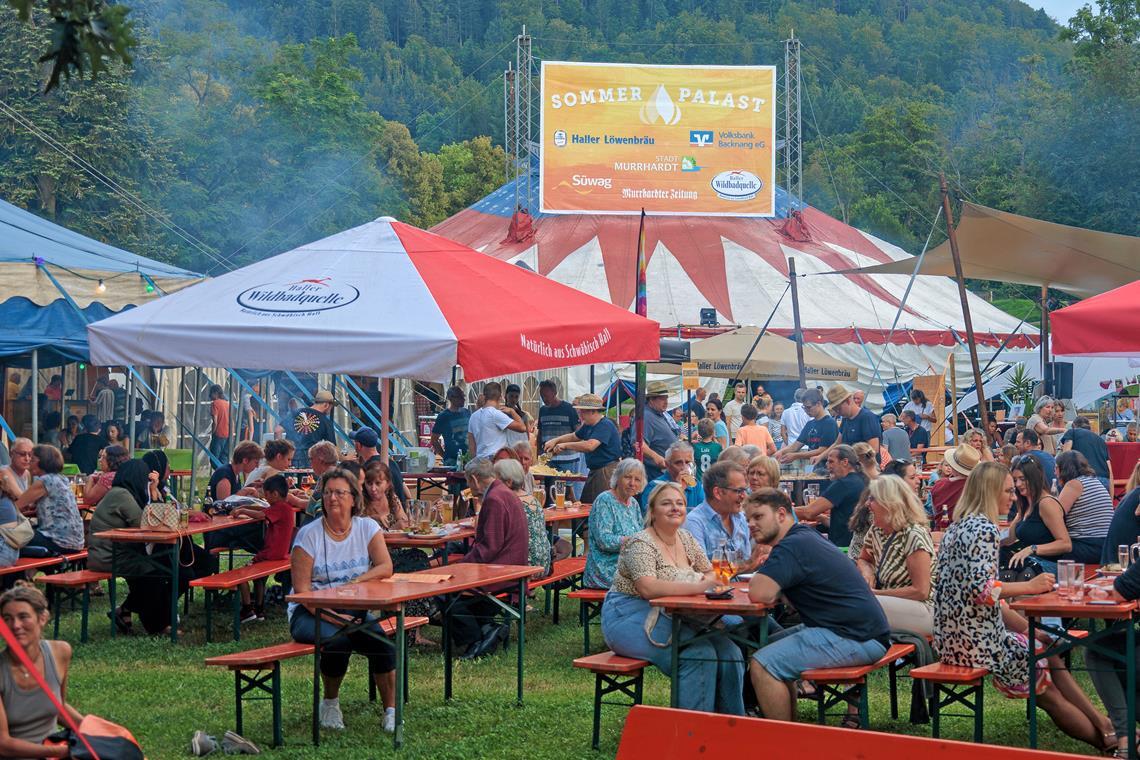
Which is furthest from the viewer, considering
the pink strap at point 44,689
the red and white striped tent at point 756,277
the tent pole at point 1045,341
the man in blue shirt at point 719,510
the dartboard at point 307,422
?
the red and white striped tent at point 756,277

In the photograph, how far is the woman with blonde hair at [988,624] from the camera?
6445mm

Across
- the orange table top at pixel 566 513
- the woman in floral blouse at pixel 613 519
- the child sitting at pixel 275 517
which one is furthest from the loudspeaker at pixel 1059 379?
the child sitting at pixel 275 517

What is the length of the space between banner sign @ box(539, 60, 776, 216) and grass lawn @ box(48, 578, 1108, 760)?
936 inches

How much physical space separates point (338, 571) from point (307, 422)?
748 centimetres

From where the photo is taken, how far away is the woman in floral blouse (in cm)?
851

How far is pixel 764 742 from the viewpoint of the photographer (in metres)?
3.80

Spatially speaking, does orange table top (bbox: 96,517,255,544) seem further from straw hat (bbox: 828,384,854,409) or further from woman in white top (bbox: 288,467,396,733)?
straw hat (bbox: 828,384,854,409)

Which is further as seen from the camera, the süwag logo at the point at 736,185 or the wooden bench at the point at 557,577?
the süwag logo at the point at 736,185

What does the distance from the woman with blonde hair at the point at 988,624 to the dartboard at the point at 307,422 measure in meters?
8.78

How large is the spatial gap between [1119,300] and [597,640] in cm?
392

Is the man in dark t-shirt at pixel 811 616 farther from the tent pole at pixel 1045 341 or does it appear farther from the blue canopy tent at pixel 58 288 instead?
the blue canopy tent at pixel 58 288

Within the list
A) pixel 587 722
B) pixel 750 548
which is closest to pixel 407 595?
pixel 587 722

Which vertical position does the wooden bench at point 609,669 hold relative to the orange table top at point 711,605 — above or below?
below

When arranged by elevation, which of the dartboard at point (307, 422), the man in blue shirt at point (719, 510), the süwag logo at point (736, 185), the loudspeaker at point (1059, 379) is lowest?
the man in blue shirt at point (719, 510)
